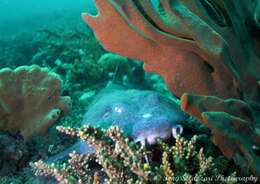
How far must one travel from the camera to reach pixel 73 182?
7.21ft

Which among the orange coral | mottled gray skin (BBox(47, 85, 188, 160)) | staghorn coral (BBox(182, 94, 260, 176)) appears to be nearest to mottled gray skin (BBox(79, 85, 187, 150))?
mottled gray skin (BBox(47, 85, 188, 160))

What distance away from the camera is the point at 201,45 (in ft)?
7.80

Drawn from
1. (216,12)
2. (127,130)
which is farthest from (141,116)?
(216,12)

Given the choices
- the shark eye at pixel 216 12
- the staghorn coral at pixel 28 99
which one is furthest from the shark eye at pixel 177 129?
the staghorn coral at pixel 28 99

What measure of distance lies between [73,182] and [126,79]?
3.35 meters

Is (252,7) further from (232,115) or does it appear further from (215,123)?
(215,123)

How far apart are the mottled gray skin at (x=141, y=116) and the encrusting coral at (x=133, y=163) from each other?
0.48ft

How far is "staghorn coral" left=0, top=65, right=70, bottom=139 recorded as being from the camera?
3.61 m

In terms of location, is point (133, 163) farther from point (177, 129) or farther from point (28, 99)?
point (28, 99)

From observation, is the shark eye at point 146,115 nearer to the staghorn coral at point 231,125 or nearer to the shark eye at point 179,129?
the shark eye at point 179,129

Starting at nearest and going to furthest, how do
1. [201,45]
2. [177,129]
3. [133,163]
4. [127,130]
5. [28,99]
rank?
[133,163]
[201,45]
[177,129]
[127,130]
[28,99]

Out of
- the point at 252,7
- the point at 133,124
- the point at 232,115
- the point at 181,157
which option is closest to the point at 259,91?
the point at 232,115

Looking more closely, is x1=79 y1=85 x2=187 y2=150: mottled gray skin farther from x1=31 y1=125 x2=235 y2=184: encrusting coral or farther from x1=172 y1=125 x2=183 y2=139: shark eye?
x1=31 y1=125 x2=235 y2=184: encrusting coral

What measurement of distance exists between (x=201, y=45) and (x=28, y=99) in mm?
2354
